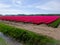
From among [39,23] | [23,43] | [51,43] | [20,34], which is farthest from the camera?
[39,23]

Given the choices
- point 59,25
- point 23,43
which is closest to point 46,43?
point 23,43

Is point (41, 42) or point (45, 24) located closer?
point (41, 42)

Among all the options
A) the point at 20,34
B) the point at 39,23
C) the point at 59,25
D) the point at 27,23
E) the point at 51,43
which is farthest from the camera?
the point at 27,23

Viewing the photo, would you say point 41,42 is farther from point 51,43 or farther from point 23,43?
point 23,43

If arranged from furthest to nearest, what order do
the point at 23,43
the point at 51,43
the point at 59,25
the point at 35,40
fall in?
1. the point at 59,25
2. the point at 23,43
3. the point at 35,40
4. the point at 51,43

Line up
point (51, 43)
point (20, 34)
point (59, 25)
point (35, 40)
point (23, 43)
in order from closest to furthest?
point (51, 43) < point (35, 40) < point (23, 43) < point (20, 34) < point (59, 25)

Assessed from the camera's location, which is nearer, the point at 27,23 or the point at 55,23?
the point at 55,23

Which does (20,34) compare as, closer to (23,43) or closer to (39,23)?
(23,43)

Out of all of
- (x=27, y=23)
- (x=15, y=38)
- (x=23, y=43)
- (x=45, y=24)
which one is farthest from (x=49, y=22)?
(x=23, y=43)
